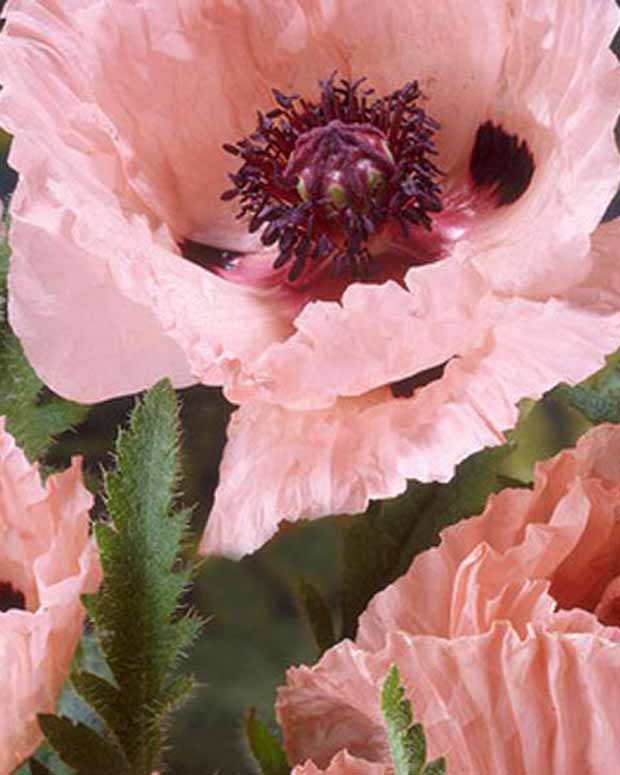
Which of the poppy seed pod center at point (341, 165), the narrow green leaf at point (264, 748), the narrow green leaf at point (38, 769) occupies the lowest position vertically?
the narrow green leaf at point (38, 769)

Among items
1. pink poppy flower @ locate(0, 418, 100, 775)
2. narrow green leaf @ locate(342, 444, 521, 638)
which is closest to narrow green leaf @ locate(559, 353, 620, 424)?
narrow green leaf @ locate(342, 444, 521, 638)

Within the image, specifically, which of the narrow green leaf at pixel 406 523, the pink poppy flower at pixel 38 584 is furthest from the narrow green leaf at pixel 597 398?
the pink poppy flower at pixel 38 584

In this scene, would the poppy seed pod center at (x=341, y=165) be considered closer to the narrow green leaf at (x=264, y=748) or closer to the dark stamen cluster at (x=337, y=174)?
the dark stamen cluster at (x=337, y=174)

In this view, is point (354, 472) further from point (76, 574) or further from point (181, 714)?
point (181, 714)

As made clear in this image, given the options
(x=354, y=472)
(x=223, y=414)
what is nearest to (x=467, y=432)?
(x=354, y=472)

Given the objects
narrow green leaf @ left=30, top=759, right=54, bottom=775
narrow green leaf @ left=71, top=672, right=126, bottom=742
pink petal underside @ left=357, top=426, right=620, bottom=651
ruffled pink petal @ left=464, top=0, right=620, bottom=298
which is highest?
ruffled pink petal @ left=464, top=0, right=620, bottom=298

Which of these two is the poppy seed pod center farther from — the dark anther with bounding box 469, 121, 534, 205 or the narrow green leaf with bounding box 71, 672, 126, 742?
the narrow green leaf with bounding box 71, 672, 126, 742

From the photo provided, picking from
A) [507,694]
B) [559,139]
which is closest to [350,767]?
[507,694]
